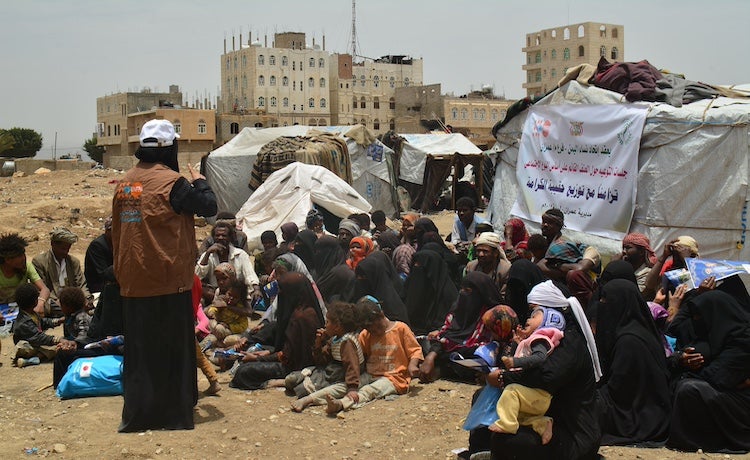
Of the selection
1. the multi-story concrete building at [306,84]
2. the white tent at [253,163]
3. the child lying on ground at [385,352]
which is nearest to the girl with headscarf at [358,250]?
the child lying on ground at [385,352]

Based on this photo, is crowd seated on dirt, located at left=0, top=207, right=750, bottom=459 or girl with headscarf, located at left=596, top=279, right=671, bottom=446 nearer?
crowd seated on dirt, located at left=0, top=207, right=750, bottom=459

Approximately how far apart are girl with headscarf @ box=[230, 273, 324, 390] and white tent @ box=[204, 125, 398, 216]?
11055 mm

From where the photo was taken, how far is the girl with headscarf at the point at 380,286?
23.1ft

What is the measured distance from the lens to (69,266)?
796cm

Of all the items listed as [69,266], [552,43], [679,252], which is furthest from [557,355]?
[552,43]

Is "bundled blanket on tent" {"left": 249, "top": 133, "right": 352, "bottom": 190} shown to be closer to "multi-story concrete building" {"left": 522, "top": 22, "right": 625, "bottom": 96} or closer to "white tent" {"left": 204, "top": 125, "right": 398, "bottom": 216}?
"white tent" {"left": 204, "top": 125, "right": 398, "bottom": 216}

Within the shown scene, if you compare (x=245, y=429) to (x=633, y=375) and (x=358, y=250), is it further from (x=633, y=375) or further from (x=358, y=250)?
(x=358, y=250)

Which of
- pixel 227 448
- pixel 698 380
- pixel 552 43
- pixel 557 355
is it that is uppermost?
pixel 552 43

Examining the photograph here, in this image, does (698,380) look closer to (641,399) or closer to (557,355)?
(641,399)

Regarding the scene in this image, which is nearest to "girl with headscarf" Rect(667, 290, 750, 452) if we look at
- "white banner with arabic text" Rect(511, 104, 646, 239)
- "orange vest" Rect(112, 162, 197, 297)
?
"orange vest" Rect(112, 162, 197, 297)

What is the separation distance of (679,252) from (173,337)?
3.93 meters

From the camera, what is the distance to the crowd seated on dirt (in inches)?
168

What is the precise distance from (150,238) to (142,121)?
64348mm

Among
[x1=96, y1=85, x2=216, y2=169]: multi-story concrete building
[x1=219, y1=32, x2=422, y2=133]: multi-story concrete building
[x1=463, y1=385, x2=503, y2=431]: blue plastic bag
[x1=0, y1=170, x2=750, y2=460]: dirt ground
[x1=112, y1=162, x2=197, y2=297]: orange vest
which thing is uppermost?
[x1=219, y1=32, x2=422, y2=133]: multi-story concrete building
